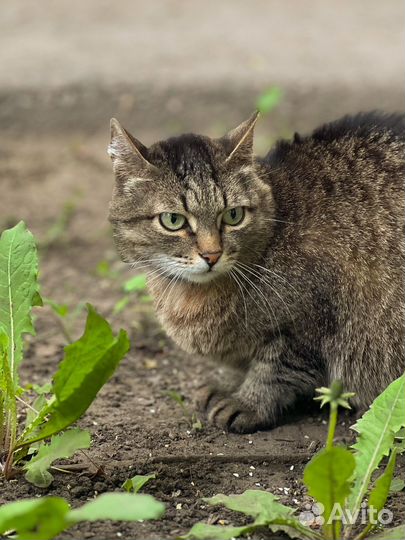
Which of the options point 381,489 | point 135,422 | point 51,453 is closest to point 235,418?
point 135,422

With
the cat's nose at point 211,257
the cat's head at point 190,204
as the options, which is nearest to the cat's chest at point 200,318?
the cat's head at point 190,204

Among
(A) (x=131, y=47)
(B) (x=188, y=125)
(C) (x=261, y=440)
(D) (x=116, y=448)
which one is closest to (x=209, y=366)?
(C) (x=261, y=440)

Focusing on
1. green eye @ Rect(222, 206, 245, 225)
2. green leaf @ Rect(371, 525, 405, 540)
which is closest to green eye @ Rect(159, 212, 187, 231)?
green eye @ Rect(222, 206, 245, 225)

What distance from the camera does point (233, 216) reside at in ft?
13.2

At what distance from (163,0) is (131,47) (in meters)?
1.21

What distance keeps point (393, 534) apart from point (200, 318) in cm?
153

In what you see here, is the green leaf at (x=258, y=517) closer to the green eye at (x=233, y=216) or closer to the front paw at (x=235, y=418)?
the front paw at (x=235, y=418)

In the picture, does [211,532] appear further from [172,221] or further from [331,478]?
[172,221]

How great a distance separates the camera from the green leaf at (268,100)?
7.51 metres

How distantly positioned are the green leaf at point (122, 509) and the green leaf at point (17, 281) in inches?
49.8

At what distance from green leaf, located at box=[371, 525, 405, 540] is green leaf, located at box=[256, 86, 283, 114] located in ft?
16.1

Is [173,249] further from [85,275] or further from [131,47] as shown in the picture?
[131,47]

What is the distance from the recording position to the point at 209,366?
15.8 feet

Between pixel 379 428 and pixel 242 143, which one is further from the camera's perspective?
pixel 242 143
